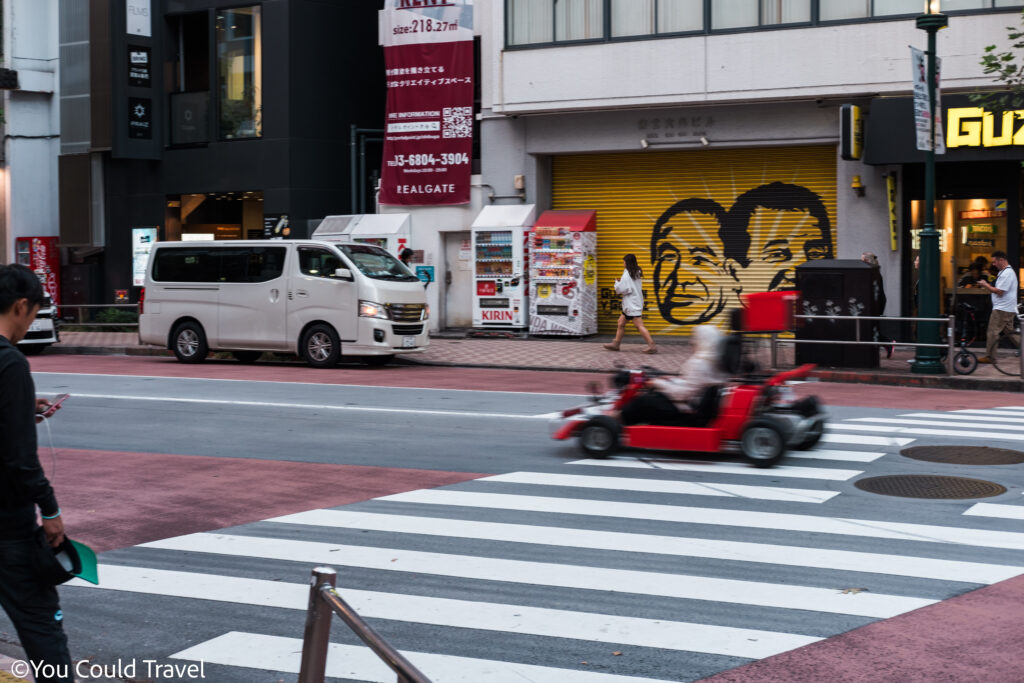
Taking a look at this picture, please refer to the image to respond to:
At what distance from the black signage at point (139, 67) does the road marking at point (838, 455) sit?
24628 millimetres

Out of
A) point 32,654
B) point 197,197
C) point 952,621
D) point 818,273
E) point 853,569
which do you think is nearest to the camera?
point 32,654

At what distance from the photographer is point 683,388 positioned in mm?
10766

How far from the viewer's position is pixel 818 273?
1917 cm

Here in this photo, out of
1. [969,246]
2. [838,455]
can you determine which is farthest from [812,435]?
[969,246]

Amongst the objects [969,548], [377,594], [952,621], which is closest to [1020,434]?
[969,548]

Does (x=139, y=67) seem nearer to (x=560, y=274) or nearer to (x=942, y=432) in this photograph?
(x=560, y=274)

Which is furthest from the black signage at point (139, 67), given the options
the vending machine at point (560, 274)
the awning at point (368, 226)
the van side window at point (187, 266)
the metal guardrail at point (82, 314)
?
the vending machine at point (560, 274)

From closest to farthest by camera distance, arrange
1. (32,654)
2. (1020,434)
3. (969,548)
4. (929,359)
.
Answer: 1. (32,654)
2. (969,548)
3. (1020,434)
4. (929,359)

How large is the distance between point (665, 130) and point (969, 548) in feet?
60.1

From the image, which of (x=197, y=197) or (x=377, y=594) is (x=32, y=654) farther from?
(x=197, y=197)

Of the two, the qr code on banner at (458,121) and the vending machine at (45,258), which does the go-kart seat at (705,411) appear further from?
the vending machine at (45,258)

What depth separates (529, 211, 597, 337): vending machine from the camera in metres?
24.8

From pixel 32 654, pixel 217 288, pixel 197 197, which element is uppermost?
pixel 197 197

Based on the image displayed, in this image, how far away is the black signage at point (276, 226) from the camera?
2931 cm
